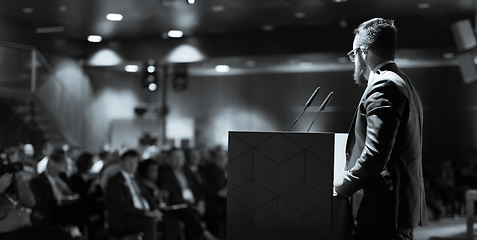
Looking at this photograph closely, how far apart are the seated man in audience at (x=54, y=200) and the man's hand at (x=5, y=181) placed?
4.47 ft

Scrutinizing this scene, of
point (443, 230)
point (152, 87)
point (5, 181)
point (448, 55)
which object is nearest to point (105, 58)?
point (152, 87)

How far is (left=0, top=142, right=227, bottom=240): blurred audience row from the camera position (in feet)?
12.5

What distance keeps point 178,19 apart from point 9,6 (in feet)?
9.00

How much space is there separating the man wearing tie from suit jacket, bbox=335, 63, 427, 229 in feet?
11.3

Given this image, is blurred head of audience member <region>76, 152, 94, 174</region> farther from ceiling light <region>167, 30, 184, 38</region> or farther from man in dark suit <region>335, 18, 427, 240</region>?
man in dark suit <region>335, 18, 427, 240</region>

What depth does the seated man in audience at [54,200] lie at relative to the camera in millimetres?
5133

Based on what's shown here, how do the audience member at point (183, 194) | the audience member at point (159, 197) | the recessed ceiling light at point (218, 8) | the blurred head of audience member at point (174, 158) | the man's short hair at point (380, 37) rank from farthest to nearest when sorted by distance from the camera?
the recessed ceiling light at point (218, 8)
the blurred head of audience member at point (174, 158)
the audience member at point (183, 194)
the audience member at point (159, 197)
the man's short hair at point (380, 37)

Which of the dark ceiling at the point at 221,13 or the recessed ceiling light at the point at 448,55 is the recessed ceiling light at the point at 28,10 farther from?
the recessed ceiling light at the point at 448,55

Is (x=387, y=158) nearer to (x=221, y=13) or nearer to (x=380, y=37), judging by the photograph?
(x=380, y=37)

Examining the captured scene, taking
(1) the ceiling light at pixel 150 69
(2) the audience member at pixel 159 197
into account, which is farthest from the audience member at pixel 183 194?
(1) the ceiling light at pixel 150 69

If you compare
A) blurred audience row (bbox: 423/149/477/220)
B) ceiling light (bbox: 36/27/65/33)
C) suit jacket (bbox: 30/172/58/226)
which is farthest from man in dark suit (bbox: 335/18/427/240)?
ceiling light (bbox: 36/27/65/33)

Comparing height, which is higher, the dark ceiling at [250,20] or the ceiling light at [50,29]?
the ceiling light at [50,29]

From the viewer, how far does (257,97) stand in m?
14.5

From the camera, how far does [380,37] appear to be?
1.95m
